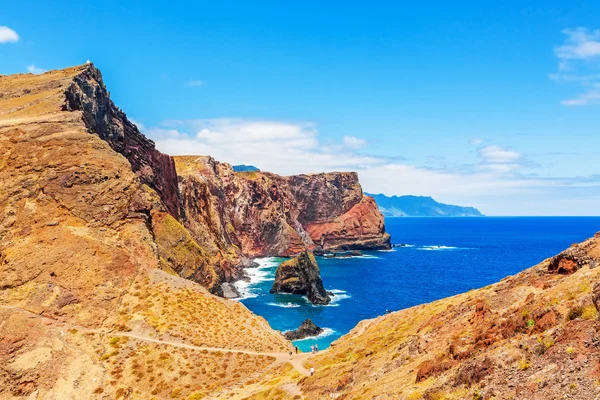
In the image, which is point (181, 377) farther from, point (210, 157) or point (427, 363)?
point (210, 157)

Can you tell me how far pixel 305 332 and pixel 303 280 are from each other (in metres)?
37.1

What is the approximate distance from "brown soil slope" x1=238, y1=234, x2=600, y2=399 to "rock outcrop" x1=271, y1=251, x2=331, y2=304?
8337 cm

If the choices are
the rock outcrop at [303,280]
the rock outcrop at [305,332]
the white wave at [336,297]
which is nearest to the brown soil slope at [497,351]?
the rock outcrop at [305,332]

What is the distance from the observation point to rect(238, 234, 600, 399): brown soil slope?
16.5 meters

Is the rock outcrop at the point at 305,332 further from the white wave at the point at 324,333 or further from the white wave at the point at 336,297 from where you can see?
the white wave at the point at 336,297

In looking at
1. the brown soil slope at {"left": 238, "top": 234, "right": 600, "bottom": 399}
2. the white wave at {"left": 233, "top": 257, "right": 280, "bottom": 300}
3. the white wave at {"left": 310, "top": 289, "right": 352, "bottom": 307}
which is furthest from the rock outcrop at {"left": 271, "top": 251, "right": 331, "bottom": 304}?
the brown soil slope at {"left": 238, "top": 234, "right": 600, "bottom": 399}

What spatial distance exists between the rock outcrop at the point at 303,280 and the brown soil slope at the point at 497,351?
83.4 m

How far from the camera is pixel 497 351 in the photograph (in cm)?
1989

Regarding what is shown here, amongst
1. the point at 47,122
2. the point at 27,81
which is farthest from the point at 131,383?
the point at 27,81

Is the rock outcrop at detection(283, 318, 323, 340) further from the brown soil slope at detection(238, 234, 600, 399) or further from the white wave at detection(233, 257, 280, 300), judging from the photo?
the brown soil slope at detection(238, 234, 600, 399)

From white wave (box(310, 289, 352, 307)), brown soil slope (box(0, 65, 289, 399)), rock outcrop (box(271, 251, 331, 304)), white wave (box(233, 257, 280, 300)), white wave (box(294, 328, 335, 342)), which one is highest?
brown soil slope (box(0, 65, 289, 399))

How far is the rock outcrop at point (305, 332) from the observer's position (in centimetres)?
8931

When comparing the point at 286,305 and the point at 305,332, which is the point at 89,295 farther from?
the point at 286,305

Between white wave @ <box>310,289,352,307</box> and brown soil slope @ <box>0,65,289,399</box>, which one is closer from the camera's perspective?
brown soil slope @ <box>0,65,289,399</box>
